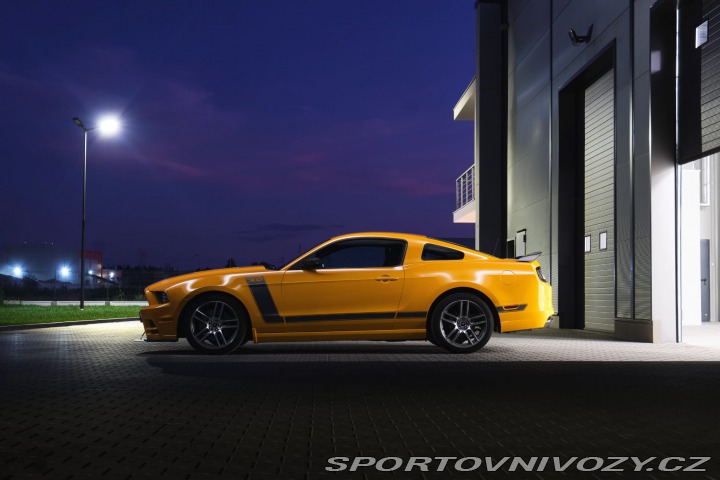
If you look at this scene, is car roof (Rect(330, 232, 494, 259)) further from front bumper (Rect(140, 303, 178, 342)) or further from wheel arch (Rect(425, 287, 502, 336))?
front bumper (Rect(140, 303, 178, 342))

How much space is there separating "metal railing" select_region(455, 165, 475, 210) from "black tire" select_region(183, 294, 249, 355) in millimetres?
22463

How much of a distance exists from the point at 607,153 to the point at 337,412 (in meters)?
13.6

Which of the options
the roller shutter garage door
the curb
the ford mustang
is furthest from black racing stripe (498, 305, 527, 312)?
the curb

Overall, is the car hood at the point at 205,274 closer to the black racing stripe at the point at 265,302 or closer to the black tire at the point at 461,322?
the black racing stripe at the point at 265,302

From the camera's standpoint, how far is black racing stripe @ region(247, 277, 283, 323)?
12336mm

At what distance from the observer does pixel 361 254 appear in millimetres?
12859

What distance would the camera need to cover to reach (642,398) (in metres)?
7.89

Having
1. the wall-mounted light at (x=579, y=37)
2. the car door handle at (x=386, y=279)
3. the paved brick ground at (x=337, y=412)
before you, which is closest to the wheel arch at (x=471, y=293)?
the paved brick ground at (x=337, y=412)

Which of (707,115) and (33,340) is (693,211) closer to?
(707,115)

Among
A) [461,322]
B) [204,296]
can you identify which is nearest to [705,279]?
[461,322]

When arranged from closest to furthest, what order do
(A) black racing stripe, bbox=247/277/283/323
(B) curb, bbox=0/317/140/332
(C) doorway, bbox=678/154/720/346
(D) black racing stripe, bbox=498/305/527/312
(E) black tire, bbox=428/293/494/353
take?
(A) black racing stripe, bbox=247/277/283/323
(E) black tire, bbox=428/293/494/353
(D) black racing stripe, bbox=498/305/527/312
(B) curb, bbox=0/317/140/332
(C) doorway, bbox=678/154/720/346

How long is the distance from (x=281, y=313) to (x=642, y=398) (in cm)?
577

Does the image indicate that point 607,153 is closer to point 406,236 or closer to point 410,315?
point 406,236

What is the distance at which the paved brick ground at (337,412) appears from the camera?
5.29 m
